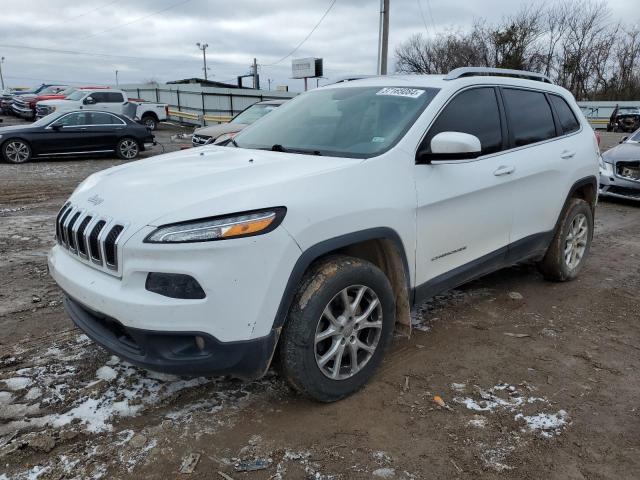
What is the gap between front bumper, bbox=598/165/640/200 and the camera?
9422mm

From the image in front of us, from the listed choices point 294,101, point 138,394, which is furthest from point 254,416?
point 294,101

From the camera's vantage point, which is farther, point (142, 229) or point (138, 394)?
point (138, 394)

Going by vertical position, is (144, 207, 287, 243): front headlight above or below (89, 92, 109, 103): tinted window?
below

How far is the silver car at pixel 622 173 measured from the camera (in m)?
9.45

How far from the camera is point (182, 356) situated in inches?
97.1

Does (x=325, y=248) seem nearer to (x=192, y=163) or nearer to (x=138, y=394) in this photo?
(x=192, y=163)

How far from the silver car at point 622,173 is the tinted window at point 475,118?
6902mm

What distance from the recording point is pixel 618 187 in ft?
31.7

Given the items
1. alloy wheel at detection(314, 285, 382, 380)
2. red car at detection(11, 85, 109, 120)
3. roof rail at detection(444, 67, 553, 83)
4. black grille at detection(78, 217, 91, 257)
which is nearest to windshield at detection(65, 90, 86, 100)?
red car at detection(11, 85, 109, 120)

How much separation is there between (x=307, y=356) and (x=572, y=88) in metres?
52.4

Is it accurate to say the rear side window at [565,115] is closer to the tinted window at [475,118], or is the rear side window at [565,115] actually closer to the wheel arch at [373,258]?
the tinted window at [475,118]

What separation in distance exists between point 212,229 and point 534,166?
113 inches

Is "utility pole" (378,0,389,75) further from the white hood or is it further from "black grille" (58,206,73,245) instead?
"black grille" (58,206,73,245)

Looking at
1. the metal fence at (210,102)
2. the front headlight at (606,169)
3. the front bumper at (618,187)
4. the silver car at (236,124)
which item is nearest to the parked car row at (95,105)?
the metal fence at (210,102)
